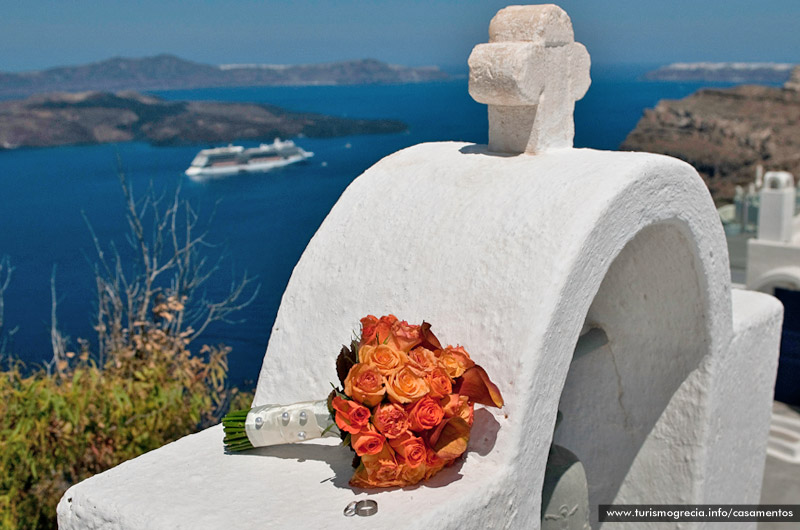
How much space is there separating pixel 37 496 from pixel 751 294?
3.48 meters

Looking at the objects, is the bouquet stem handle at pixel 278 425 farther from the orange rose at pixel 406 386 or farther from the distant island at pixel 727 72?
the distant island at pixel 727 72

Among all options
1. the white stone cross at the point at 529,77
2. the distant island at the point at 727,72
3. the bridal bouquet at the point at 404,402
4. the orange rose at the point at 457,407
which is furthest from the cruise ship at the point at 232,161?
the distant island at the point at 727,72

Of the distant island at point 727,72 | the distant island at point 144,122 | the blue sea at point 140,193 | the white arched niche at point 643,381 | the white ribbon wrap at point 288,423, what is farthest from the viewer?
the distant island at point 727,72

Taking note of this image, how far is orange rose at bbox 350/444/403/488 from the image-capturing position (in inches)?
61.6

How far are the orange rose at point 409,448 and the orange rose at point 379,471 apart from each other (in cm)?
2

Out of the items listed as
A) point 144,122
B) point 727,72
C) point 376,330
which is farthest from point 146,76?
point 727,72

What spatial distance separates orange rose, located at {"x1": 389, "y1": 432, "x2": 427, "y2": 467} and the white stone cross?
1002 mm

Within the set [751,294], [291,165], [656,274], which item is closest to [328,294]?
[656,274]

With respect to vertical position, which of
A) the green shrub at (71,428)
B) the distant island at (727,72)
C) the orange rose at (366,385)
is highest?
the distant island at (727,72)

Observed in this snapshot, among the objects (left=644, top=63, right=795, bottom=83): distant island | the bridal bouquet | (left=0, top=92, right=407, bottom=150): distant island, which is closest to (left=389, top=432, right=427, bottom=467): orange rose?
the bridal bouquet

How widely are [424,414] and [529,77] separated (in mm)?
1034

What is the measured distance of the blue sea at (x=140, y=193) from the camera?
10.9 m

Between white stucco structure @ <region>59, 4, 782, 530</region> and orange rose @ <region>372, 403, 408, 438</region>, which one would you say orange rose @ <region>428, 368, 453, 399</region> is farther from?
white stucco structure @ <region>59, 4, 782, 530</region>

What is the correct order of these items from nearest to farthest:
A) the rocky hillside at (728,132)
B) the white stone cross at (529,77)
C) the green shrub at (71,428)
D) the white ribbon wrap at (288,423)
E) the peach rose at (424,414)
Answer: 1. the peach rose at (424,414)
2. the white ribbon wrap at (288,423)
3. the white stone cross at (529,77)
4. the green shrub at (71,428)
5. the rocky hillside at (728,132)
